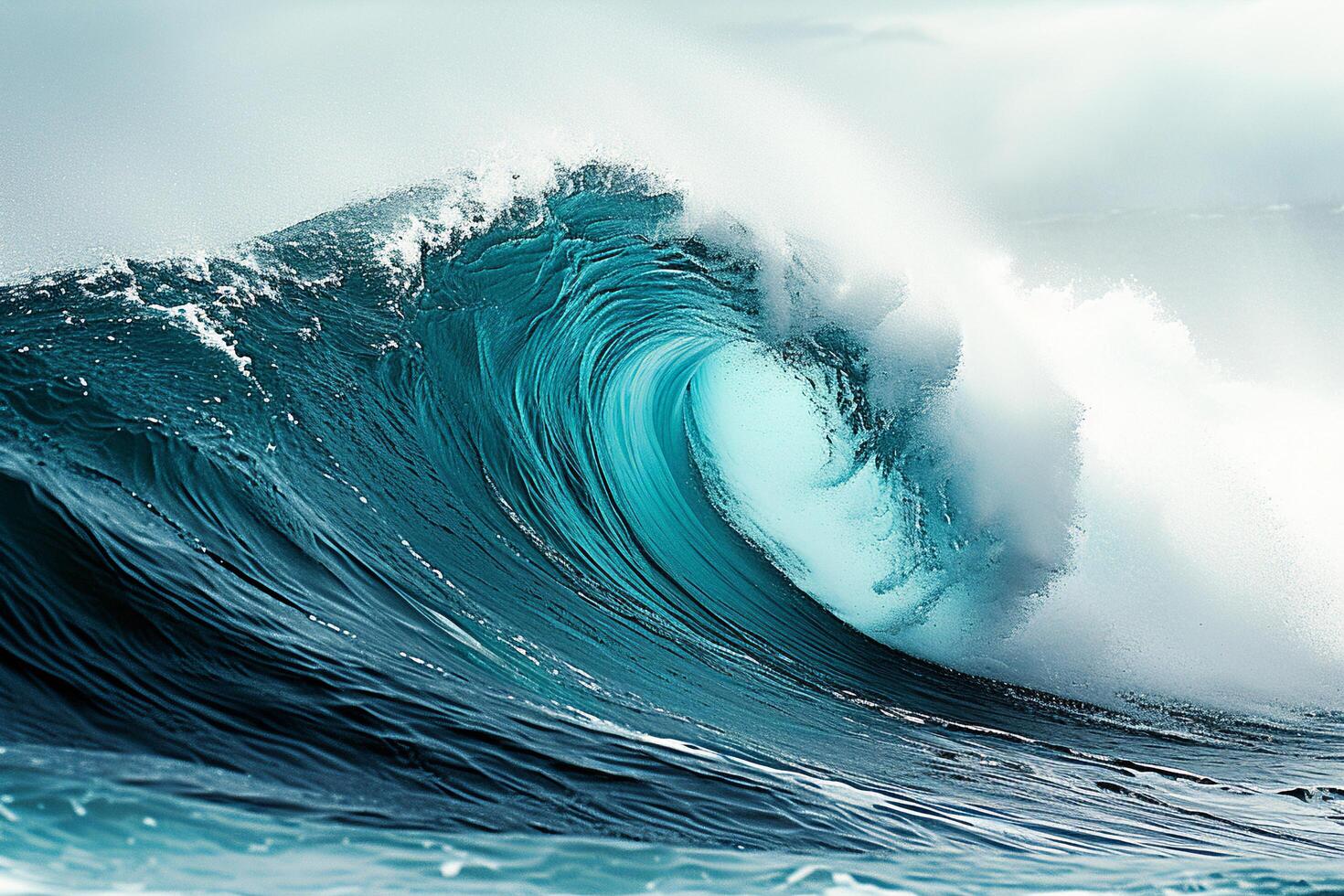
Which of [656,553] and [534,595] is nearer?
[534,595]

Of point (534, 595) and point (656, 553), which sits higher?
point (656, 553)

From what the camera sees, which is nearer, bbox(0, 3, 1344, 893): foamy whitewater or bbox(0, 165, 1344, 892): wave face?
bbox(0, 165, 1344, 892): wave face

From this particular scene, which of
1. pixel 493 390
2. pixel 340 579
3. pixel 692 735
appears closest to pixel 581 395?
pixel 493 390

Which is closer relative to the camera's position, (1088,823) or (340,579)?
(1088,823)

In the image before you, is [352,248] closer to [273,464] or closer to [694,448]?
[694,448]
